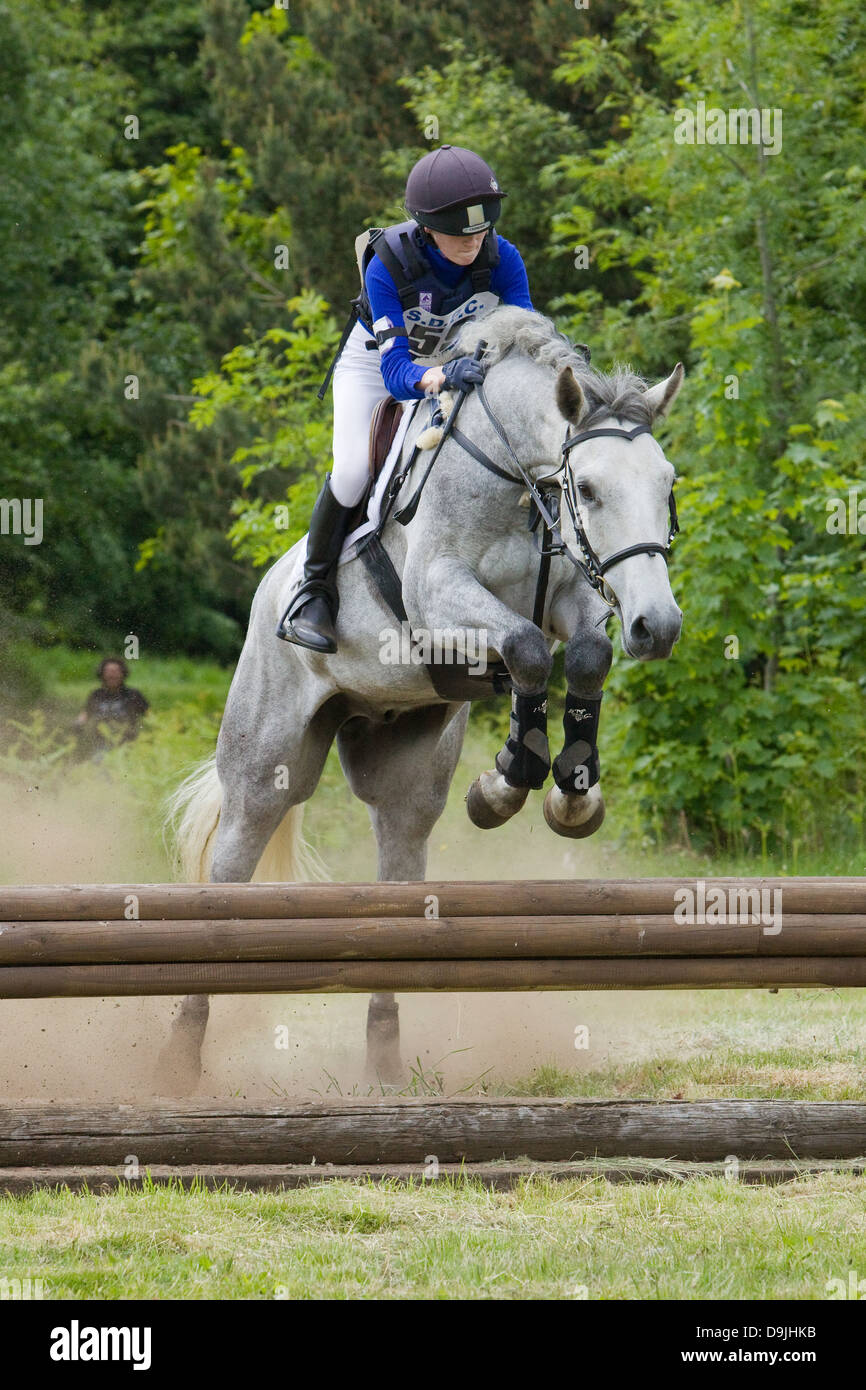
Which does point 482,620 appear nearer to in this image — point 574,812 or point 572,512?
point 572,512

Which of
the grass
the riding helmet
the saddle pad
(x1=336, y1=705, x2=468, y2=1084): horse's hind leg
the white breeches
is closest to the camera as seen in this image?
the grass

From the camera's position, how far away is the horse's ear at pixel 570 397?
3.99 meters

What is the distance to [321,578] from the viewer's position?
196 inches

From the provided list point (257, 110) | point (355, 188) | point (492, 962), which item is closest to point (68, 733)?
point (355, 188)

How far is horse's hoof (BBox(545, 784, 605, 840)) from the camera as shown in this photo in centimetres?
446

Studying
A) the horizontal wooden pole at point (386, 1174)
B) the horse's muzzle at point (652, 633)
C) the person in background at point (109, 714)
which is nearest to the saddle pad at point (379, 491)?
the horse's muzzle at point (652, 633)

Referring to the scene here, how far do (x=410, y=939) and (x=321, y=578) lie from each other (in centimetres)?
145

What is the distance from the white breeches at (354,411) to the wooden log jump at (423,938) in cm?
152

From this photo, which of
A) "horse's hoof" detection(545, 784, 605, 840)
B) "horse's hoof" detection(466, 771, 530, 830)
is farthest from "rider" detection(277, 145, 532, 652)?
"horse's hoof" detection(545, 784, 605, 840)

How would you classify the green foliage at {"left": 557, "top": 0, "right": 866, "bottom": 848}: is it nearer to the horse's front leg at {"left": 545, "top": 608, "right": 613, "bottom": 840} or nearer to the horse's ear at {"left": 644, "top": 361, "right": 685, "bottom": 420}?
the horse's front leg at {"left": 545, "top": 608, "right": 613, "bottom": 840}

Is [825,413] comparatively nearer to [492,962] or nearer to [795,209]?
[795,209]

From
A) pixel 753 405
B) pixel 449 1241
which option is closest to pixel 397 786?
pixel 449 1241

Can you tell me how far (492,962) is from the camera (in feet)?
13.6
